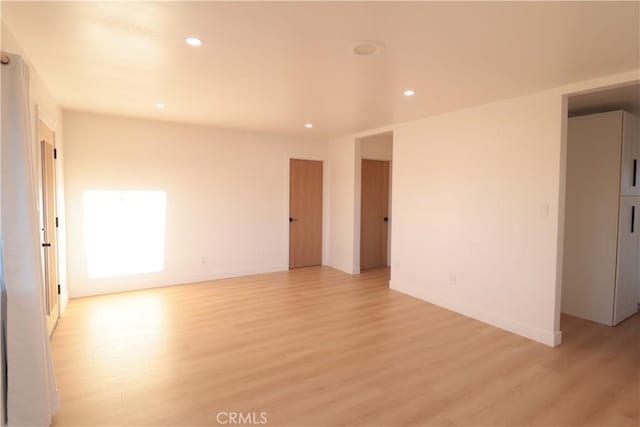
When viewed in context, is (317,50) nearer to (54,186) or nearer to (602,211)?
(54,186)

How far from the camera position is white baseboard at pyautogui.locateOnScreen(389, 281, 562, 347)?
328 centimetres

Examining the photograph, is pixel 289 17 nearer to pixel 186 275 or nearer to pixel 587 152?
pixel 587 152

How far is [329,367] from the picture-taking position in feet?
9.11

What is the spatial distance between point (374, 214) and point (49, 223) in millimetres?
4915

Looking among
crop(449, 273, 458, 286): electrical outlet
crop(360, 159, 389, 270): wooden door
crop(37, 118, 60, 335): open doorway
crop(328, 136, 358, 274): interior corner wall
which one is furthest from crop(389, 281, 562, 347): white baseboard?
crop(37, 118, 60, 335): open doorway

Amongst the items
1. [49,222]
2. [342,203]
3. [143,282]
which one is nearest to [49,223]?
[49,222]

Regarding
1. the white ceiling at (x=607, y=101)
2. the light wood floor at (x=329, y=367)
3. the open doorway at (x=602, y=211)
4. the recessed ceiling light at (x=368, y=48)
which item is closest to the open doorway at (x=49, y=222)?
the light wood floor at (x=329, y=367)

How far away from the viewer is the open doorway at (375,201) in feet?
20.9

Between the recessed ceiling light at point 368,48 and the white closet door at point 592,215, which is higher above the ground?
the recessed ceiling light at point 368,48

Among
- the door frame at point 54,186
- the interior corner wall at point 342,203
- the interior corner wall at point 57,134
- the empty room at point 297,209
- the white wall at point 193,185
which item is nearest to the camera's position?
the empty room at point 297,209

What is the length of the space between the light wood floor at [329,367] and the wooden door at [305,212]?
2110 mm

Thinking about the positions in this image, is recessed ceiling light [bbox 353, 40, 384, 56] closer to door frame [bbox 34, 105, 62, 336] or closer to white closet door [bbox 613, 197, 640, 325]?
door frame [bbox 34, 105, 62, 336]

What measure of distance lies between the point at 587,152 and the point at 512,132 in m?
1.15

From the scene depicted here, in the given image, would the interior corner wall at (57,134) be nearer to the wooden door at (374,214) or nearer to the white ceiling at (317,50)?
the white ceiling at (317,50)
